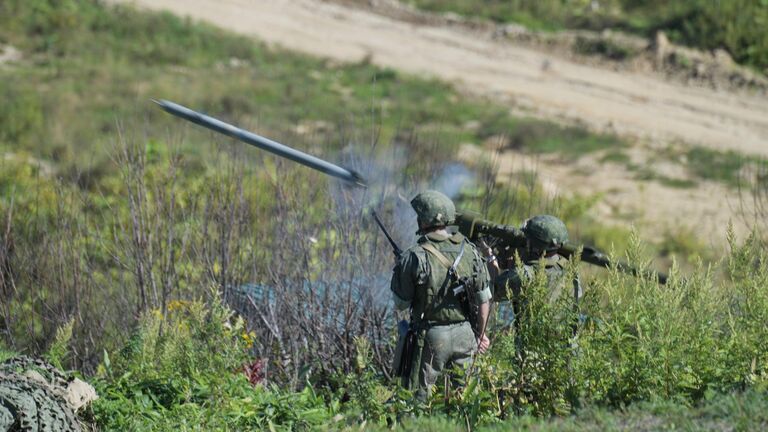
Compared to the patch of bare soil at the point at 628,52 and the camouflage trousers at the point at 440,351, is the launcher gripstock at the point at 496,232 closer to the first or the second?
the camouflage trousers at the point at 440,351

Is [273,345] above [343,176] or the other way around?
the other way around

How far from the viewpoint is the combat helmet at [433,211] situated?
7.28 m

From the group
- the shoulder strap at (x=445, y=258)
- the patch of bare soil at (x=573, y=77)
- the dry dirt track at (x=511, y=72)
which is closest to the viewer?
the shoulder strap at (x=445, y=258)

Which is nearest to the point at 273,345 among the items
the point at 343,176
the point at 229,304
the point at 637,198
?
the point at 229,304

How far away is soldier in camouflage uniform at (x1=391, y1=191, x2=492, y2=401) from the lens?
725cm

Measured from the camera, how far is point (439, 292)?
7.29 metres

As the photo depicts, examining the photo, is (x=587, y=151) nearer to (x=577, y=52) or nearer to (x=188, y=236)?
(x=577, y=52)

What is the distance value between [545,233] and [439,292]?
0.81 m

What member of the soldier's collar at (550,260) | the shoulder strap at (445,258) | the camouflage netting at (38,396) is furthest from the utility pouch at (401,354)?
the camouflage netting at (38,396)

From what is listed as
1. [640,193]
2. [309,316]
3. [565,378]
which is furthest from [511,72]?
[565,378]

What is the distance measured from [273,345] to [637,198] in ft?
41.1

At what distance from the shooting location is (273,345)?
9.48m

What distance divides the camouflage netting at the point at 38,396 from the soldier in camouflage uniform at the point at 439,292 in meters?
2.01

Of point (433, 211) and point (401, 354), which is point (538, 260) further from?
point (401, 354)
